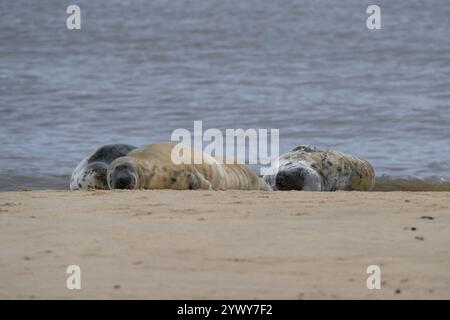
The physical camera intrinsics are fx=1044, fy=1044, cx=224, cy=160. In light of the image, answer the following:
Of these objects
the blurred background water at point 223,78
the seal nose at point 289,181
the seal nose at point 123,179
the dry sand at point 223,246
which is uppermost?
the blurred background water at point 223,78

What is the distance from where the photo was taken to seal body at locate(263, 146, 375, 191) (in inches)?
324

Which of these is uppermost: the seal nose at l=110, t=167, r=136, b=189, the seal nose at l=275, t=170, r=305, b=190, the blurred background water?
the blurred background water

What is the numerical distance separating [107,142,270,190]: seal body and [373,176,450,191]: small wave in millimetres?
2222

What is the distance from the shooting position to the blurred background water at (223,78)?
1226 centimetres

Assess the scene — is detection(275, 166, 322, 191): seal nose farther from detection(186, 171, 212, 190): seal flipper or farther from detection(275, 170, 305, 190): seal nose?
detection(186, 171, 212, 190): seal flipper

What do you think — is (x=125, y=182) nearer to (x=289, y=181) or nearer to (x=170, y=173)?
(x=170, y=173)

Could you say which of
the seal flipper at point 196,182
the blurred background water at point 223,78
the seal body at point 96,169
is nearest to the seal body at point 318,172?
the seal flipper at point 196,182

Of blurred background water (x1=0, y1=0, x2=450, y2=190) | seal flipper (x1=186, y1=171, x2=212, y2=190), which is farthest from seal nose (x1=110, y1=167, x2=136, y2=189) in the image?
blurred background water (x1=0, y1=0, x2=450, y2=190)

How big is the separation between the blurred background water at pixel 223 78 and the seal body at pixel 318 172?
67.6 inches

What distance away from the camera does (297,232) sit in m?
5.51

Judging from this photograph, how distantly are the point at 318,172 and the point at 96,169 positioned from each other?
1782 mm

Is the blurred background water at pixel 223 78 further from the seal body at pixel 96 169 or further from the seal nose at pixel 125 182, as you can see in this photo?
the seal nose at pixel 125 182

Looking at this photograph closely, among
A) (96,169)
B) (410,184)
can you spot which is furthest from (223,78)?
(96,169)
